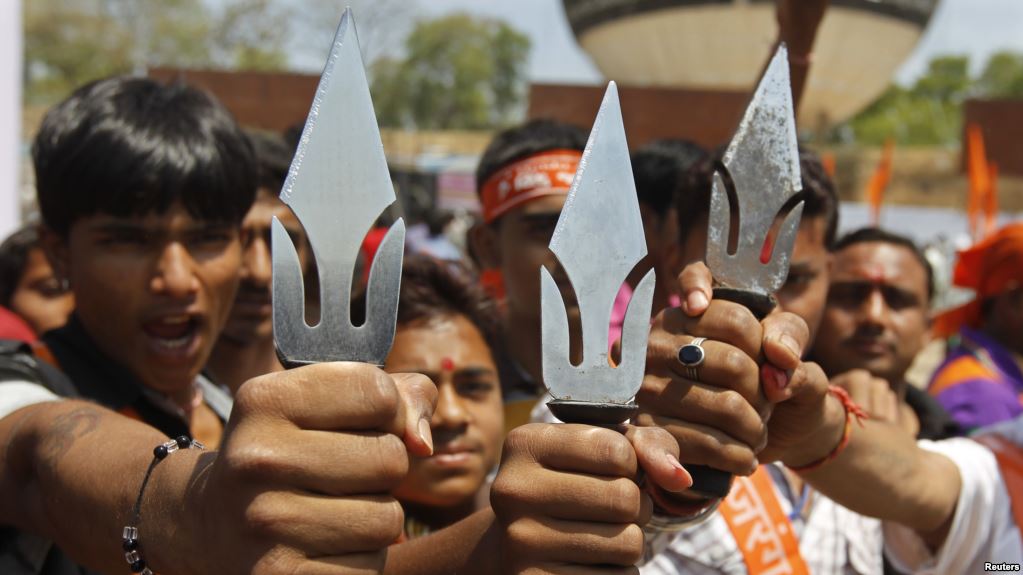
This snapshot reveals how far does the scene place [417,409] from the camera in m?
1.06

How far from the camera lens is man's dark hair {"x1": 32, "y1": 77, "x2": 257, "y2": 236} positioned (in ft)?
5.74

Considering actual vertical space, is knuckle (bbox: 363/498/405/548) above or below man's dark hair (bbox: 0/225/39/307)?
above

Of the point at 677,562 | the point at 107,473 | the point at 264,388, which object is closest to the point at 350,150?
the point at 264,388

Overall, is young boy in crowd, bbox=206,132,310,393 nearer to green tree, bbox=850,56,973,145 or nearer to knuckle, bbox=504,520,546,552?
knuckle, bbox=504,520,546,552

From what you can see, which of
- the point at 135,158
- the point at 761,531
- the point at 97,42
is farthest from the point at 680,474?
the point at 97,42

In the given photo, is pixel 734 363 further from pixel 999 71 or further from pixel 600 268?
pixel 999 71

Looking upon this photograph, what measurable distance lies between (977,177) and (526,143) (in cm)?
697

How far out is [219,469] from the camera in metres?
0.97

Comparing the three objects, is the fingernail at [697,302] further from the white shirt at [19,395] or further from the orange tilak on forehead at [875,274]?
the orange tilak on forehead at [875,274]

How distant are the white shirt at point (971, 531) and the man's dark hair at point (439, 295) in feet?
3.80

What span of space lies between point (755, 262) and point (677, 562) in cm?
77

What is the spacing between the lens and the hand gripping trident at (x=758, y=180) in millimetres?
1311

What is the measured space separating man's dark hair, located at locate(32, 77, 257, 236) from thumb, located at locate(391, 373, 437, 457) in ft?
3.00

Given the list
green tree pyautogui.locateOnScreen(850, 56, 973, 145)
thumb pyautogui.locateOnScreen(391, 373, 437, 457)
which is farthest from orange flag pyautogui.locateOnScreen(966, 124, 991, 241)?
green tree pyautogui.locateOnScreen(850, 56, 973, 145)
